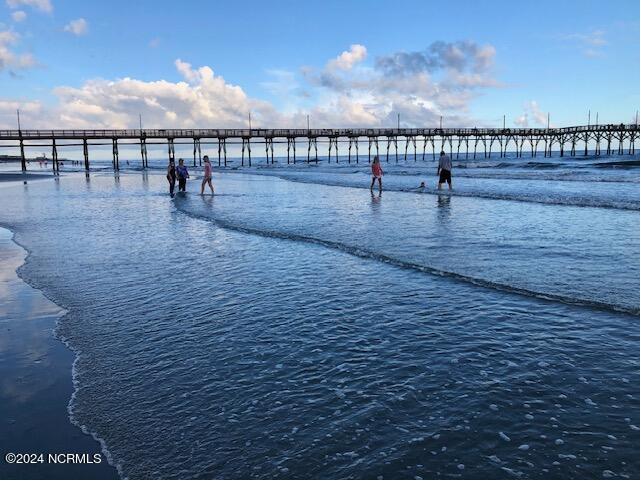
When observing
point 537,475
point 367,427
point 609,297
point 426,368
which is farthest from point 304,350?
point 609,297

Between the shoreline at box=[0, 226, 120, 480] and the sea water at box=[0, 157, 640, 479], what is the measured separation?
116 millimetres

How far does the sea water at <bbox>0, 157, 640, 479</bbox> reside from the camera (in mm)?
3139

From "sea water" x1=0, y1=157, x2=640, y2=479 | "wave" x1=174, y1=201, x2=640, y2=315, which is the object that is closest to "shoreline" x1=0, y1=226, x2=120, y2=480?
"sea water" x1=0, y1=157, x2=640, y2=479

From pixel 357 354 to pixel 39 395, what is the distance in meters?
2.65

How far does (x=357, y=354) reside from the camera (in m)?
4.61

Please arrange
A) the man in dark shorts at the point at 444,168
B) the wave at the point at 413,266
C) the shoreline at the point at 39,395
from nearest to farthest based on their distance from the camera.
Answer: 1. the shoreline at the point at 39,395
2. the wave at the point at 413,266
3. the man in dark shorts at the point at 444,168

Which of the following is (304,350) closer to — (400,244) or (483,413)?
(483,413)

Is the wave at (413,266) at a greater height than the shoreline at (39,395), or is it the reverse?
the wave at (413,266)

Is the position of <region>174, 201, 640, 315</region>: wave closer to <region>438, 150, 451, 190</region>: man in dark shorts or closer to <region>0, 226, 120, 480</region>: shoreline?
<region>0, 226, 120, 480</region>: shoreline

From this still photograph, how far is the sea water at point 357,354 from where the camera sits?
3.14 m

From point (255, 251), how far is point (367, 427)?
6.68 meters

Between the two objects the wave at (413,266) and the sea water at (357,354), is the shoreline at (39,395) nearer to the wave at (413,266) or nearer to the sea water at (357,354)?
the sea water at (357,354)

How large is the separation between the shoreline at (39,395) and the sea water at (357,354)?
12 cm

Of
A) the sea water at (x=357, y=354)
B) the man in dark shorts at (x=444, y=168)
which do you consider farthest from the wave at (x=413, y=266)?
the man in dark shorts at (x=444, y=168)
